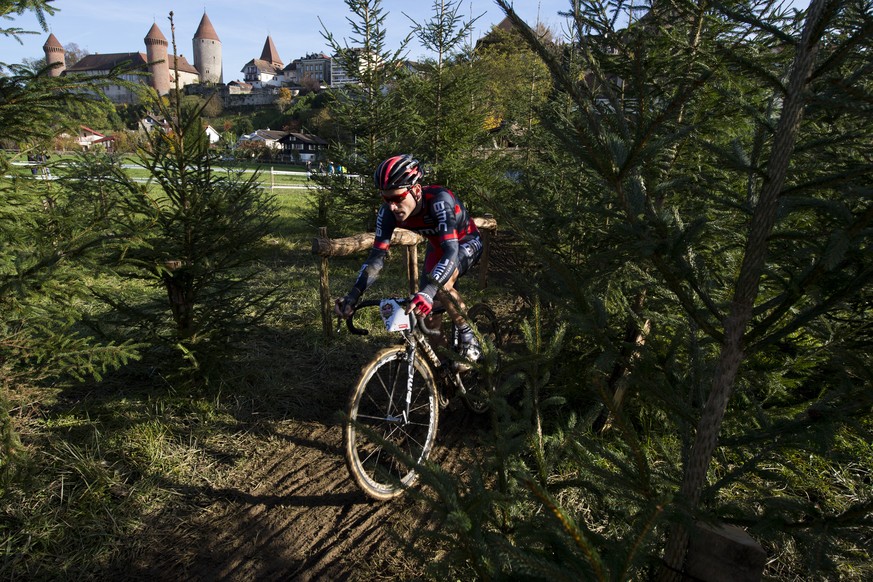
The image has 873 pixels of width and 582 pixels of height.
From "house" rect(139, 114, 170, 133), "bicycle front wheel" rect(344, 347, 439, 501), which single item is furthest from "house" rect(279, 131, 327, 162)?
"bicycle front wheel" rect(344, 347, 439, 501)

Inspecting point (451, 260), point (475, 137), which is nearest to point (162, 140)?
point (451, 260)

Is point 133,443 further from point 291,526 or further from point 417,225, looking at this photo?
point 417,225

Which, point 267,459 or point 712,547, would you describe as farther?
point 267,459

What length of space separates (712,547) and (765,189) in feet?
3.36

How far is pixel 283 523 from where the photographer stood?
3252 mm

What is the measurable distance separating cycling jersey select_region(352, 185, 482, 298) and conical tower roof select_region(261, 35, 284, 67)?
5665 inches

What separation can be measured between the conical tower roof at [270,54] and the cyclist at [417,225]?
472ft

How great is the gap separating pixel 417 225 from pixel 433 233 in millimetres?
170

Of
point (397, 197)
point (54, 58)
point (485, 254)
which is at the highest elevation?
point (54, 58)

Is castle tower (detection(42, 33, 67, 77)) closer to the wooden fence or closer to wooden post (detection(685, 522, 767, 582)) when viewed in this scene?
the wooden fence

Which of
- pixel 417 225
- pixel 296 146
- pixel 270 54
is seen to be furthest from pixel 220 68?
pixel 417 225

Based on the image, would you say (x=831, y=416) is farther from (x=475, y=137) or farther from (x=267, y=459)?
(x=475, y=137)

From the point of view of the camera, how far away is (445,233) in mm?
3949

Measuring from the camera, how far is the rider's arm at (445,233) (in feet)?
12.2
